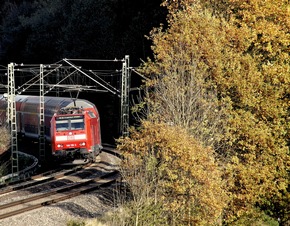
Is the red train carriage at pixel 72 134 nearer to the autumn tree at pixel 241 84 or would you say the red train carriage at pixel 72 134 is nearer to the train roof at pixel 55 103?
the train roof at pixel 55 103

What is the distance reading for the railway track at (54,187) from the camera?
24969mm

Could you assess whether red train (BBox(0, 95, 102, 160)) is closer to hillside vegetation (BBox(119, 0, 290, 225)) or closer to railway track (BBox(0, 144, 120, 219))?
railway track (BBox(0, 144, 120, 219))

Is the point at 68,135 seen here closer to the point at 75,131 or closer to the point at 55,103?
the point at 75,131

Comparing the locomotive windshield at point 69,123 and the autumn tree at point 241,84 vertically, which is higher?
the autumn tree at point 241,84

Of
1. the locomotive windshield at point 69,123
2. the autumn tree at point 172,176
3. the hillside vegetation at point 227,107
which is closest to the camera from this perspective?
the autumn tree at point 172,176

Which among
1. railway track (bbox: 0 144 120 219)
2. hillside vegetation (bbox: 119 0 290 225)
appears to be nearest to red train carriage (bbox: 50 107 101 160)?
railway track (bbox: 0 144 120 219)

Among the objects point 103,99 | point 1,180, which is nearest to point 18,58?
point 103,99

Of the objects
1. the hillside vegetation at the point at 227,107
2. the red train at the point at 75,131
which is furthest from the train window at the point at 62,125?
the hillside vegetation at the point at 227,107

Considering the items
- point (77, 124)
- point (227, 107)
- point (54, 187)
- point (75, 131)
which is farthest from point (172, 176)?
point (77, 124)

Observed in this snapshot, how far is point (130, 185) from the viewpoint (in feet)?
71.3

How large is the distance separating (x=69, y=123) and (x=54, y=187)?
18.5ft

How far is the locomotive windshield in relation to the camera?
34.6m

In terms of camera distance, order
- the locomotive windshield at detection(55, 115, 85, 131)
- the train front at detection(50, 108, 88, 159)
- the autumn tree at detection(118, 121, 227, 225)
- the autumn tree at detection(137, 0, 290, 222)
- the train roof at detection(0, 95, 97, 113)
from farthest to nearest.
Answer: the train roof at detection(0, 95, 97, 113) < the locomotive windshield at detection(55, 115, 85, 131) < the train front at detection(50, 108, 88, 159) < the autumn tree at detection(137, 0, 290, 222) < the autumn tree at detection(118, 121, 227, 225)

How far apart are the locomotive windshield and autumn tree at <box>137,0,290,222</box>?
8.34m
